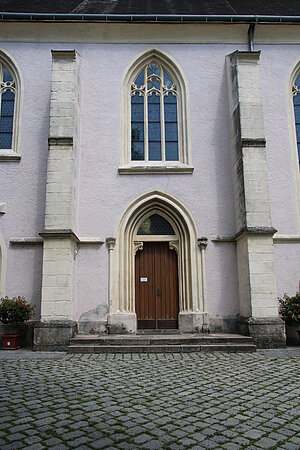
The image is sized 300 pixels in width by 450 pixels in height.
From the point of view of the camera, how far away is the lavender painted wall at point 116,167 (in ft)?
34.0

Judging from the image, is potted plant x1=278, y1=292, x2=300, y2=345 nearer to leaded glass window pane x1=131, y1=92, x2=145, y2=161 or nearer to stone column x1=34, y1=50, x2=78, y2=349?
stone column x1=34, y1=50, x2=78, y2=349

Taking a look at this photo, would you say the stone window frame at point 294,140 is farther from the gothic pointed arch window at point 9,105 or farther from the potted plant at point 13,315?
the gothic pointed arch window at point 9,105

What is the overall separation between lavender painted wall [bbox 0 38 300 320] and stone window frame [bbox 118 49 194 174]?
0.18 meters

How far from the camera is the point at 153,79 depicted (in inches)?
469

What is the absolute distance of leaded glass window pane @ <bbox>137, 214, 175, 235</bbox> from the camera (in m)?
11.1

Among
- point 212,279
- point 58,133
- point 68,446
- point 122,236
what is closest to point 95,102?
point 58,133

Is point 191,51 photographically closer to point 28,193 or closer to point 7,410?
point 28,193

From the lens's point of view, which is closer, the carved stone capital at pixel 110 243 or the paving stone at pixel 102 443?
the paving stone at pixel 102 443

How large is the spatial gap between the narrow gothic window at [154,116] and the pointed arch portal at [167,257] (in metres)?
1.48

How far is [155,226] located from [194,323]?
3033 millimetres

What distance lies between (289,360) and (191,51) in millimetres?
9434

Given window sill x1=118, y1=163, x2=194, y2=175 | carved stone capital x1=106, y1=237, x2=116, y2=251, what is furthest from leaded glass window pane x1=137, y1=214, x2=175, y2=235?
window sill x1=118, y1=163, x2=194, y2=175

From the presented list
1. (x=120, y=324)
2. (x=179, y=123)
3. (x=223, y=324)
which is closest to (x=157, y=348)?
(x=120, y=324)

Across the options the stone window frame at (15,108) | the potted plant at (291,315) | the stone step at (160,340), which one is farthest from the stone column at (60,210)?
the potted plant at (291,315)
